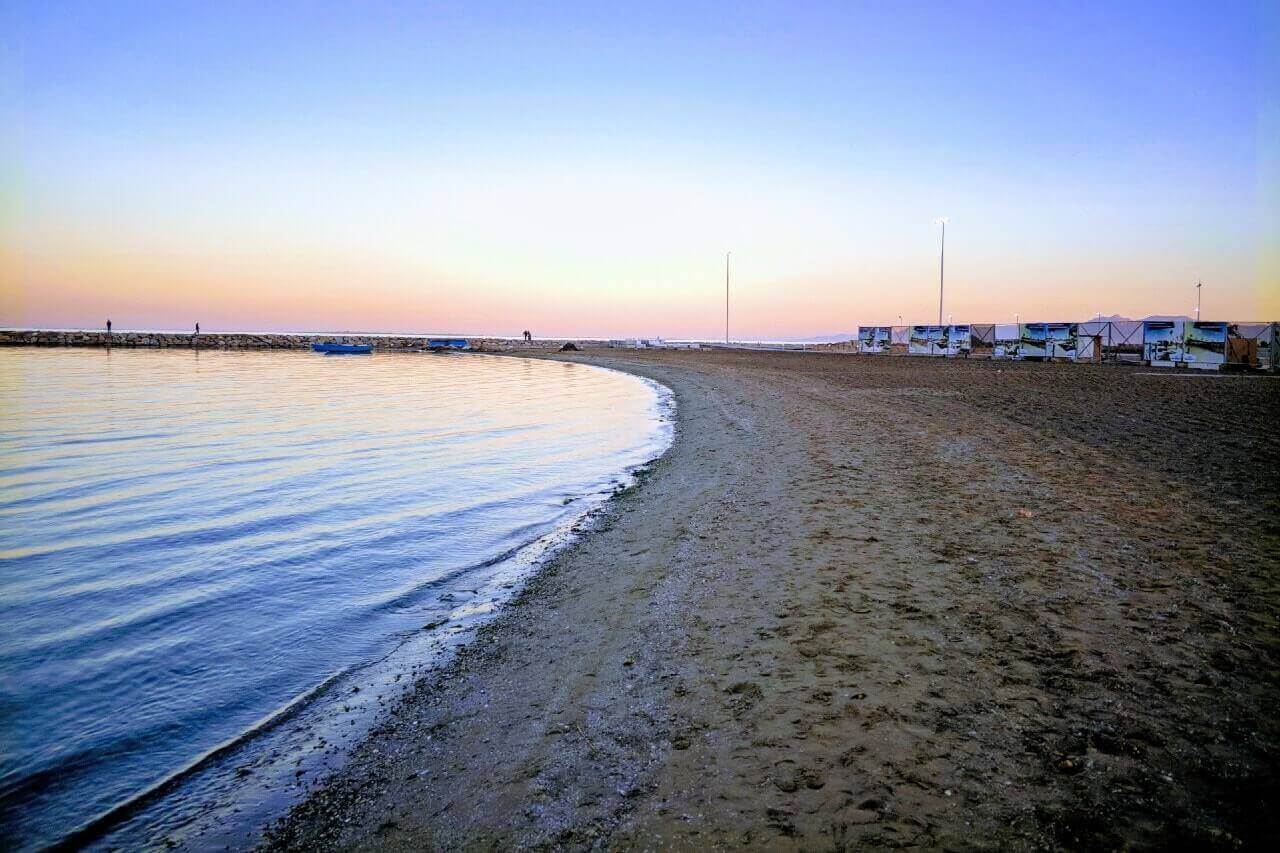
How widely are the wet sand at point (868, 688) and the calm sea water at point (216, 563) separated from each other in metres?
1.44

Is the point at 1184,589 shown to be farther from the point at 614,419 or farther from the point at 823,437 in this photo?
the point at 614,419

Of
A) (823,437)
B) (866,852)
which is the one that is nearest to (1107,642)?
A: (866,852)

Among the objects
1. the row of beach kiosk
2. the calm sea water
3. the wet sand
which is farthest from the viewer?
the row of beach kiosk

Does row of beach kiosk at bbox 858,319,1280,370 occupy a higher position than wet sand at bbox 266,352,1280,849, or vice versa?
row of beach kiosk at bbox 858,319,1280,370

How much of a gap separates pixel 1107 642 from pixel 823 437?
10.8 metres

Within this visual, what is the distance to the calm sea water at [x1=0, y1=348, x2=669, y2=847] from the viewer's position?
4805mm

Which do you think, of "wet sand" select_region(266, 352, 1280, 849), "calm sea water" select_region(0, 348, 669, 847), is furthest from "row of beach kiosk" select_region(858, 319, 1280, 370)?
"calm sea water" select_region(0, 348, 669, 847)

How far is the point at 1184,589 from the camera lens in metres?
5.95

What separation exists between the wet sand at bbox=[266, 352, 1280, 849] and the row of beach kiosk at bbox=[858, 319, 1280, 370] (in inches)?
1374

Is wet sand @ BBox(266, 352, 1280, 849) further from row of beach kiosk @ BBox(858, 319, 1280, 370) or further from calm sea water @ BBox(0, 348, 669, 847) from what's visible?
row of beach kiosk @ BBox(858, 319, 1280, 370)

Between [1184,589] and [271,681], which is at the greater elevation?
[1184,589]

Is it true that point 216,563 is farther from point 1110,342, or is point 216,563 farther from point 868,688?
point 1110,342

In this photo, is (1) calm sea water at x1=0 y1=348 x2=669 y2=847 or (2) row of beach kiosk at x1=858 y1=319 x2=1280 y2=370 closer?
(1) calm sea water at x1=0 y1=348 x2=669 y2=847

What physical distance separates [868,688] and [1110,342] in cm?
5313
